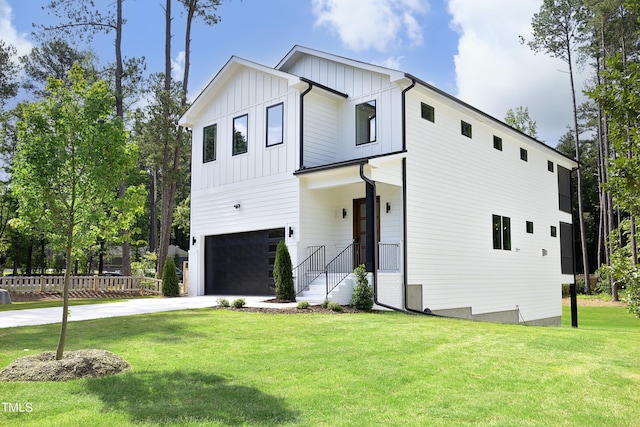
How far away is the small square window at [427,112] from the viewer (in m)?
15.8

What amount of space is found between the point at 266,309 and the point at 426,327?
160 inches

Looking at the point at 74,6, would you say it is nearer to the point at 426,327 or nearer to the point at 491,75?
the point at 491,75

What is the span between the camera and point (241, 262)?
17.9 meters

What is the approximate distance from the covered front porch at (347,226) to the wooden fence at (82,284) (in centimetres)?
916

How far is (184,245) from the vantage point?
54.8 m

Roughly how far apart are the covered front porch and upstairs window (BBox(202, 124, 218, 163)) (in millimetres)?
4823

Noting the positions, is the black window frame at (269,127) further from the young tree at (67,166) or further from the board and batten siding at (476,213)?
the young tree at (67,166)

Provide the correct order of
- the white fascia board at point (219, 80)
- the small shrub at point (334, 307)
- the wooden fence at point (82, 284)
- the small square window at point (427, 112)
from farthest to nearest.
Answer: the wooden fence at point (82, 284), the white fascia board at point (219, 80), the small square window at point (427, 112), the small shrub at point (334, 307)

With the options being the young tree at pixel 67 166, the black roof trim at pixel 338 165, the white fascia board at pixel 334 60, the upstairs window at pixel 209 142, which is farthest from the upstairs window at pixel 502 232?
the young tree at pixel 67 166

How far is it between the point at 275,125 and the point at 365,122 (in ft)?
9.33

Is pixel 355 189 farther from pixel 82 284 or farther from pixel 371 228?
pixel 82 284

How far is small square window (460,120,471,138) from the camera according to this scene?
1769cm

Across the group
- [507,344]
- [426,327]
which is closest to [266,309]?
[426,327]

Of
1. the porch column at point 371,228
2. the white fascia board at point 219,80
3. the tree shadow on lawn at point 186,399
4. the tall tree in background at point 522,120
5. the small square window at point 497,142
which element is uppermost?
the tall tree in background at point 522,120
